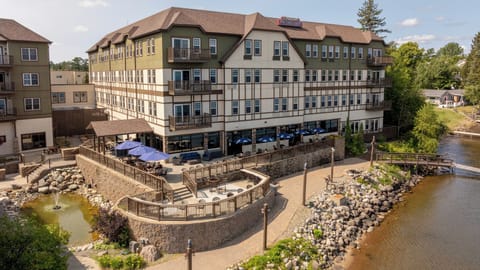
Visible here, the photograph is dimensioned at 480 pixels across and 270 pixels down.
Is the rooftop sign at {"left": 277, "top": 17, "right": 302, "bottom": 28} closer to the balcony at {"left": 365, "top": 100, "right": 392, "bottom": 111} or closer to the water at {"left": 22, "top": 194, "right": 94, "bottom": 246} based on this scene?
the balcony at {"left": 365, "top": 100, "right": 392, "bottom": 111}

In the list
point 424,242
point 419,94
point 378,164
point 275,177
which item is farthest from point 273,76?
→ point 419,94

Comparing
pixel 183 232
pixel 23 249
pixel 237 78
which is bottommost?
pixel 183 232

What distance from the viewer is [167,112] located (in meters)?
30.2

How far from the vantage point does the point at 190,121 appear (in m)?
30.8

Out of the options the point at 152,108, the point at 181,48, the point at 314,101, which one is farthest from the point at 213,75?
the point at 314,101

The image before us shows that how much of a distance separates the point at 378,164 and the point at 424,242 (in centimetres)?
1267

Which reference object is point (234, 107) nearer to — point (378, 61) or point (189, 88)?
point (189, 88)

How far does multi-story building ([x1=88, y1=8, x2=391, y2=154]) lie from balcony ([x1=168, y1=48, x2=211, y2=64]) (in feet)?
0.26

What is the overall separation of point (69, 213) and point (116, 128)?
771 cm

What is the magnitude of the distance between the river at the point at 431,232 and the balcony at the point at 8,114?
30.7m

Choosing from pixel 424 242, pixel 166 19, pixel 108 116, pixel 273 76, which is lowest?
pixel 424 242

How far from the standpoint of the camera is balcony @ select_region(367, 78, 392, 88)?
143ft

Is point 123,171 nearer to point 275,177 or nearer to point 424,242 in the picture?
point 275,177

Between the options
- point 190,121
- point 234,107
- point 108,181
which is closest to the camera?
point 108,181
